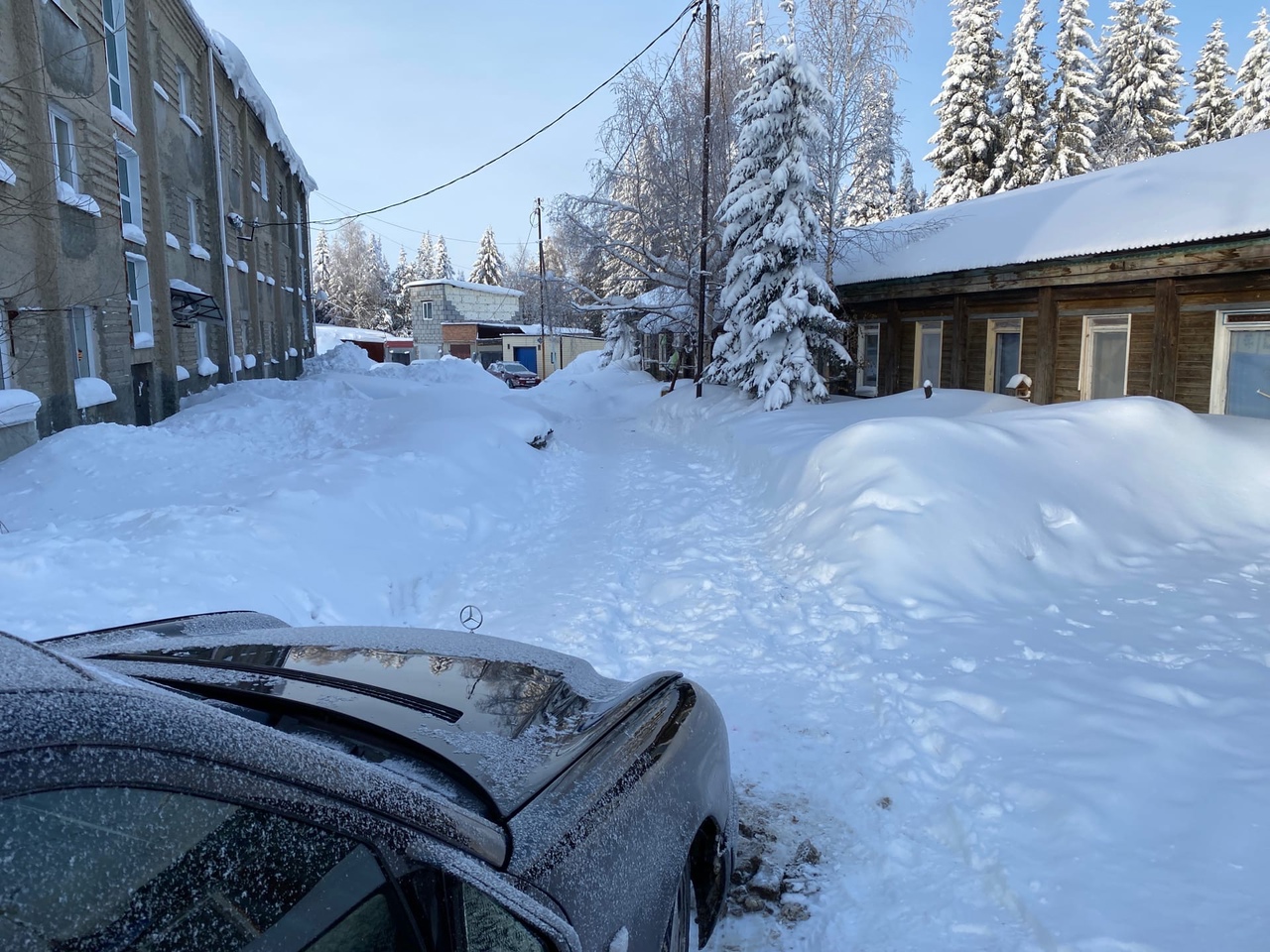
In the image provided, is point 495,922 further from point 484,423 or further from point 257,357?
point 257,357

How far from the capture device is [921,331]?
18641 millimetres

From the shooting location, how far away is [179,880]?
1285mm

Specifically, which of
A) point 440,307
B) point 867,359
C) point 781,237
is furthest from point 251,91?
point 440,307

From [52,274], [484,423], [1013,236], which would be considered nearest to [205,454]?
[52,274]

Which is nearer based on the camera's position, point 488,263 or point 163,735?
point 163,735

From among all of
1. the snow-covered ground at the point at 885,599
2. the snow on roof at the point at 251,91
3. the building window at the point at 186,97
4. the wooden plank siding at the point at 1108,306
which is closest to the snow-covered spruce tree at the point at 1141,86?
the wooden plank siding at the point at 1108,306

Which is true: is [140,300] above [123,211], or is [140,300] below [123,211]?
below

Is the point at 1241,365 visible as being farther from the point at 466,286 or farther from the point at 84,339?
the point at 466,286

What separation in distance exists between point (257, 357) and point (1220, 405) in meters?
24.5

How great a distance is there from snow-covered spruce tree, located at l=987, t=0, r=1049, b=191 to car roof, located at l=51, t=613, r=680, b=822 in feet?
121

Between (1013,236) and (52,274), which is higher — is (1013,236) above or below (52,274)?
above

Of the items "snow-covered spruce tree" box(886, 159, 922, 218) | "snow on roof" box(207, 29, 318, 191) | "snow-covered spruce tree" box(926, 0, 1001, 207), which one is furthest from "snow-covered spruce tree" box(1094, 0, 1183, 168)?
"snow on roof" box(207, 29, 318, 191)

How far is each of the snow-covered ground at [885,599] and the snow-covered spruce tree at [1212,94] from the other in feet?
119

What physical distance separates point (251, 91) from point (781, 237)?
55.6ft
